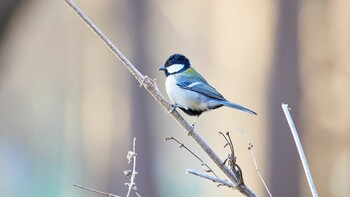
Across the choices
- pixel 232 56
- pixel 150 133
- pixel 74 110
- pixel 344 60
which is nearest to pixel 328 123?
pixel 344 60

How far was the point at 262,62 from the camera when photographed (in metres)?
5.84

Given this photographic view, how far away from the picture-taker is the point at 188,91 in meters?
2.94

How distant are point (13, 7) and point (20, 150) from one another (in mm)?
6085

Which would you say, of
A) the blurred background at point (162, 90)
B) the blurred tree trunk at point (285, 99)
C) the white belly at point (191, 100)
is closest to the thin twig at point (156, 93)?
the white belly at point (191, 100)

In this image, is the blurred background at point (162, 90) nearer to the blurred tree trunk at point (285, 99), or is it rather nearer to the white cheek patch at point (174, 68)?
the blurred tree trunk at point (285, 99)

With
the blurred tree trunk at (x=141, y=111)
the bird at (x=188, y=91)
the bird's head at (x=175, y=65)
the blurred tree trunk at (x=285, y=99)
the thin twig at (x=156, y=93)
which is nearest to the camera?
the thin twig at (x=156, y=93)

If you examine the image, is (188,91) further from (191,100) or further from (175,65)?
(175,65)

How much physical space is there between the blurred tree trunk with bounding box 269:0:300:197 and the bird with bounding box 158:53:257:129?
8.07ft

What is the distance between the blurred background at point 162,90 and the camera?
5.54 m

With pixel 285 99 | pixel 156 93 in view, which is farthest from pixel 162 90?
pixel 156 93

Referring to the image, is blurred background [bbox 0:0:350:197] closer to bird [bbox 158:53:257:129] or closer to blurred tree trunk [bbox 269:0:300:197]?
blurred tree trunk [bbox 269:0:300:197]

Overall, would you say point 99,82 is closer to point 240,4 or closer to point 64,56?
point 64,56

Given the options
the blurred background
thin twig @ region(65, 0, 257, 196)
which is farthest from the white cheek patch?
the blurred background

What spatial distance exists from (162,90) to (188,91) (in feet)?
14.3
